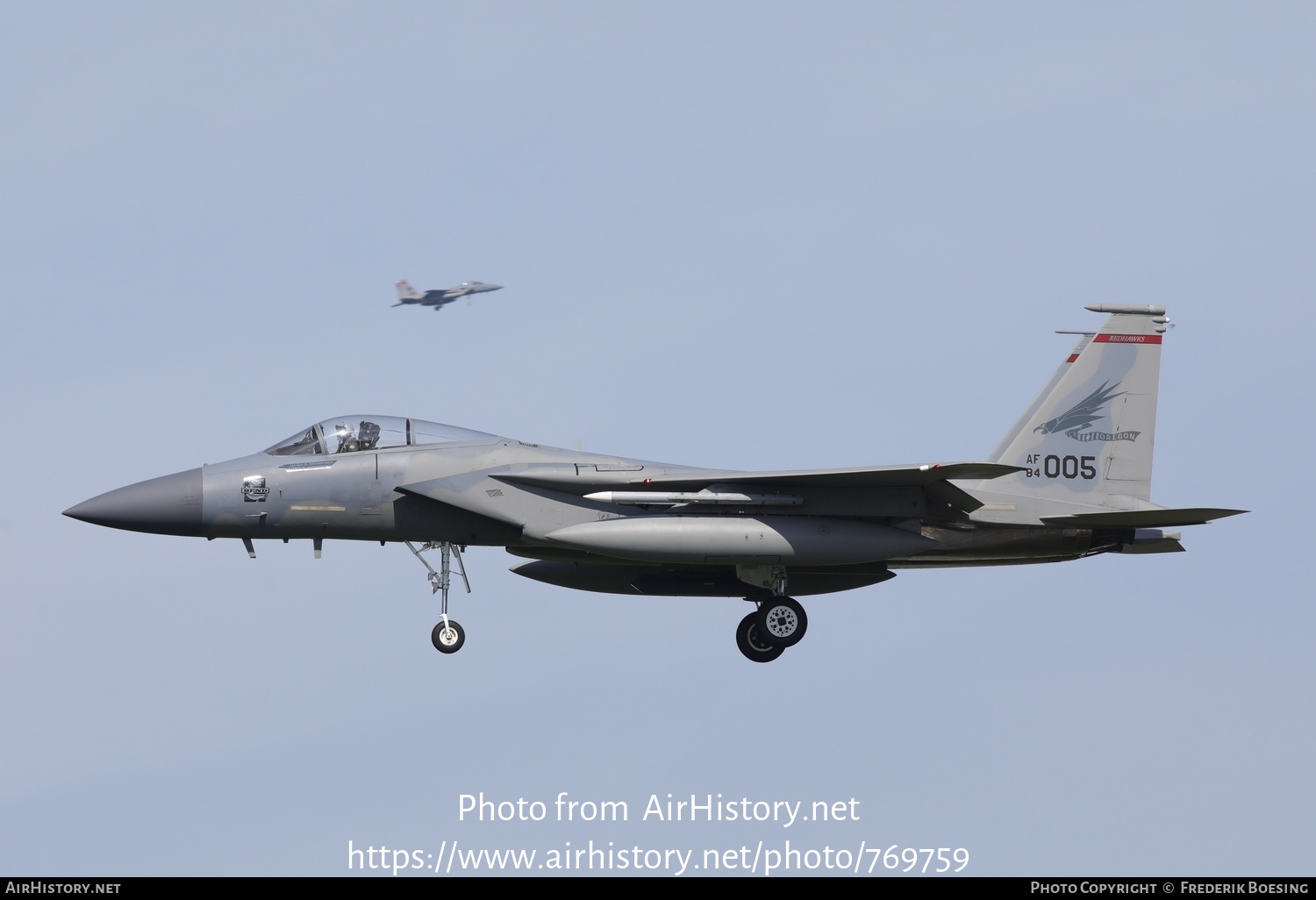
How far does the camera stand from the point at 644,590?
2178cm

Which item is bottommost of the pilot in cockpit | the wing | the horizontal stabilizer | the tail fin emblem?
the horizontal stabilizer

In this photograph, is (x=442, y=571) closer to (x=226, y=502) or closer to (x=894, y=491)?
(x=226, y=502)

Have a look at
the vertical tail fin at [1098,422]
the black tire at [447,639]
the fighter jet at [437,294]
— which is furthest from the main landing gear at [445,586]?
the fighter jet at [437,294]

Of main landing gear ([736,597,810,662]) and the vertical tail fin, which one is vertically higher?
the vertical tail fin

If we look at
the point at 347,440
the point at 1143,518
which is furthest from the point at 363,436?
the point at 1143,518

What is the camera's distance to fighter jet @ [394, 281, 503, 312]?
4600 cm

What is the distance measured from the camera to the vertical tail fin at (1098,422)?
71.5 ft

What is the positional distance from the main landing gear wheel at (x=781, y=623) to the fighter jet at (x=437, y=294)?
26.8 m

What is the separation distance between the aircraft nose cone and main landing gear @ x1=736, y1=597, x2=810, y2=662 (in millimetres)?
7063

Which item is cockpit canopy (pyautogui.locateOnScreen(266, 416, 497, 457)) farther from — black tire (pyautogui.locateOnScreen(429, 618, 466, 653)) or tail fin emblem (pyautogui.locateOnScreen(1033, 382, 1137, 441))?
tail fin emblem (pyautogui.locateOnScreen(1033, 382, 1137, 441))

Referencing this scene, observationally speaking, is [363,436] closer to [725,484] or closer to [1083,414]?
[725,484]

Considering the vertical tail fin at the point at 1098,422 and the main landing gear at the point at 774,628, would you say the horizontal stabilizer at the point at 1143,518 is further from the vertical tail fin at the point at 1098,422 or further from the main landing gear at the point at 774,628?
the main landing gear at the point at 774,628

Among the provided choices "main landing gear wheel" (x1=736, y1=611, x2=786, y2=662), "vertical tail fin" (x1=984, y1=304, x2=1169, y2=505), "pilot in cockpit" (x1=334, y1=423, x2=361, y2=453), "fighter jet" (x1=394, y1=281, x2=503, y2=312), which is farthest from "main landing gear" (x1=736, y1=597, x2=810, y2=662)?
"fighter jet" (x1=394, y1=281, x2=503, y2=312)
